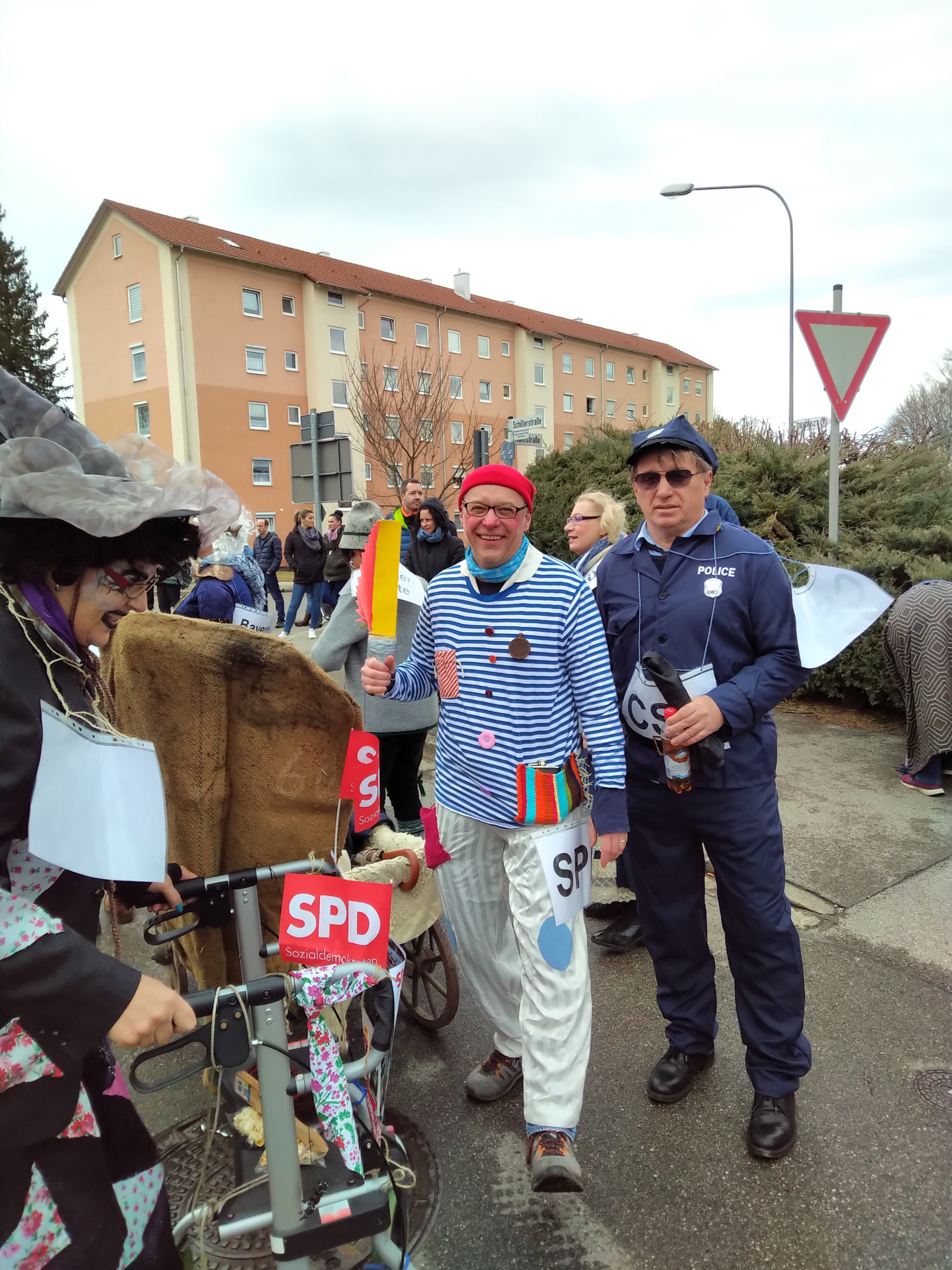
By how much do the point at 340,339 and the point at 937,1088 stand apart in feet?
127

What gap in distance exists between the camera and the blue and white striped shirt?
2.41 metres

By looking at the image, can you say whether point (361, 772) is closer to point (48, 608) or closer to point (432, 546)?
point (48, 608)

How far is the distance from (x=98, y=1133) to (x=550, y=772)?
1404 millimetres

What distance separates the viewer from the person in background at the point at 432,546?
276 inches

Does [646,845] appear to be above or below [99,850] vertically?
below

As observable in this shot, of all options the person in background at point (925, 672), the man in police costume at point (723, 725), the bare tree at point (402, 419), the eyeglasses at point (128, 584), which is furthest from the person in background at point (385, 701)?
the bare tree at point (402, 419)

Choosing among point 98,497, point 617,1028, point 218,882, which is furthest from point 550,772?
point 98,497

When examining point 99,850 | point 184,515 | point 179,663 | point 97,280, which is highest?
point 97,280

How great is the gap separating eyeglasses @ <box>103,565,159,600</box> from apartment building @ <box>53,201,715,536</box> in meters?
25.9

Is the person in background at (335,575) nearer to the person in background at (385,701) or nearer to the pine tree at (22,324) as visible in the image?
the person in background at (385,701)

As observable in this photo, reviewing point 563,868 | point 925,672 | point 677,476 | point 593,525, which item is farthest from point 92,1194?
point 925,672

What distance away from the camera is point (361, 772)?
2.17 m

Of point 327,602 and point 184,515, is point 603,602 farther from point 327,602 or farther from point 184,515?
point 327,602

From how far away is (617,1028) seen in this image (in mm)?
3102
